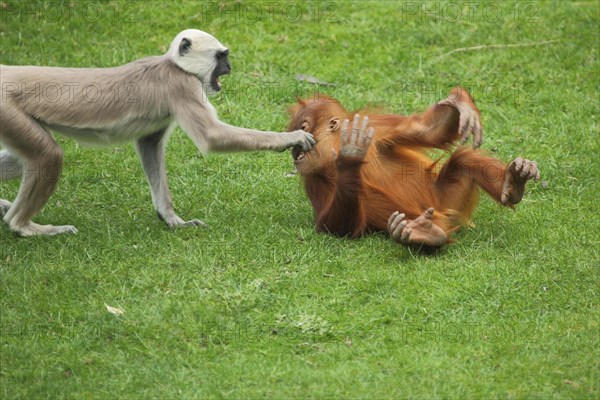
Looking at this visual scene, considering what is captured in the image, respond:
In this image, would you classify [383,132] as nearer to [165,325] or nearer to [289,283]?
[289,283]

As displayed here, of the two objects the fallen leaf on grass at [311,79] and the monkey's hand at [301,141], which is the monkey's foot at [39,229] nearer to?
the monkey's hand at [301,141]

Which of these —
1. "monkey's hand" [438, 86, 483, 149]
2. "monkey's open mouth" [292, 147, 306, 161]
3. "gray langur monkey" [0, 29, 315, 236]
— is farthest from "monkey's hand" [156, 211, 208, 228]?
"monkey's hand" [438, 86, 483, 149]

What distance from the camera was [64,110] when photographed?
7.41 m

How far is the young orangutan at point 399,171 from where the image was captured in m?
7.19

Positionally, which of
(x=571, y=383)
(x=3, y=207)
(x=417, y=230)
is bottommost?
(x=3, y=207)

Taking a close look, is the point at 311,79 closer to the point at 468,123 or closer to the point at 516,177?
the point at 468,123

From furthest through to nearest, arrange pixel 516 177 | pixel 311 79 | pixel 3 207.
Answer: pixel 311 79 → pixel 3 207 → pixel 516 177

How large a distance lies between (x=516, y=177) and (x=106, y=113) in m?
3.12

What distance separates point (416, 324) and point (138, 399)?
186 cm

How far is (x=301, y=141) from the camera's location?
24.4ft

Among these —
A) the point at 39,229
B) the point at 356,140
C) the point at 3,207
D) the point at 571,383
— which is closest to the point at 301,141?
the point at 356,140

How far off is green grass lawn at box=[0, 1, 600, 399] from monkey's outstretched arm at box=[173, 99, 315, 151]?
0.68 meters

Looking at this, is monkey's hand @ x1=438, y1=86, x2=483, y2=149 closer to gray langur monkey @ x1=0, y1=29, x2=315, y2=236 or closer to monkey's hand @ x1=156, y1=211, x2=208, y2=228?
gray langur monkey @ x1=0, y1=29, x2=315, y2=236

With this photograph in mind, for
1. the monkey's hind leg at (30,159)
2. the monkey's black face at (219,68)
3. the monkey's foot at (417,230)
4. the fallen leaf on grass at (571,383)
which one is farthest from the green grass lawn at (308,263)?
the monkey's black face at (219,68)
